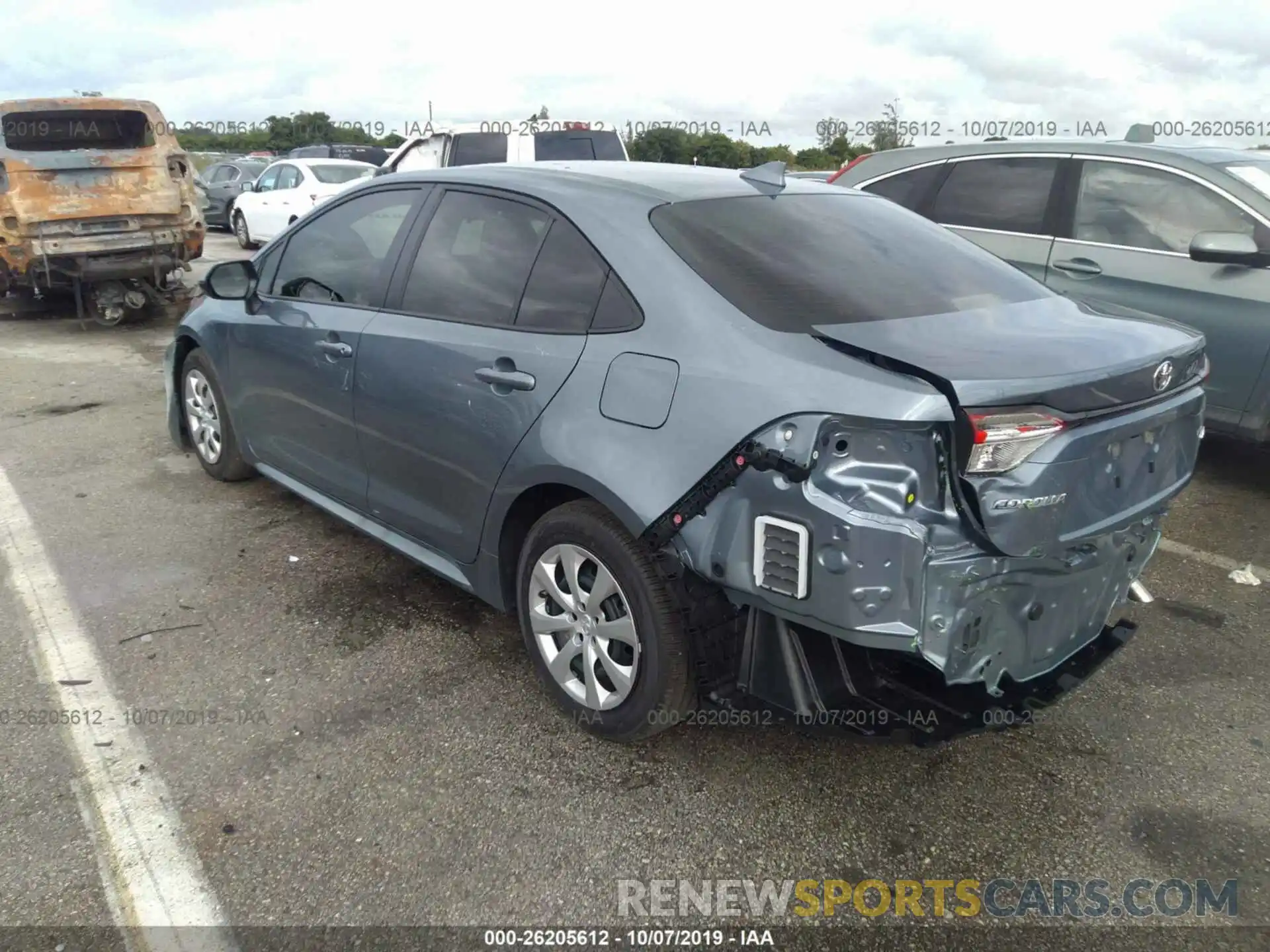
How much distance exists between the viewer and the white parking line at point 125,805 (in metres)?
2.22

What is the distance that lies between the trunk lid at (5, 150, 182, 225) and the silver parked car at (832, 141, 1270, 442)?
24.6ft

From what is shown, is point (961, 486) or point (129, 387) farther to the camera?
point (129, 387)

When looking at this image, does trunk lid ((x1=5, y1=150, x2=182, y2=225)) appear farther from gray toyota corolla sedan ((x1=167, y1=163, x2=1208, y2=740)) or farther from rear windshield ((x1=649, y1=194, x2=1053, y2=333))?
rear windshield ((x1=649, y1=194, x2=1053, y2=333))

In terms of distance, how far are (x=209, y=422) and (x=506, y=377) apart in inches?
105

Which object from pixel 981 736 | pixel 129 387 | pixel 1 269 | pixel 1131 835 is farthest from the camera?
pixel 1 269

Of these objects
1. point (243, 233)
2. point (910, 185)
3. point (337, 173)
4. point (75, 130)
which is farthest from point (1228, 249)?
point (243, 233)

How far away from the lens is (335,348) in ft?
11.8

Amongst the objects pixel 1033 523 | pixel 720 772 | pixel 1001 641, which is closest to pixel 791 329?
pixel 1033 523

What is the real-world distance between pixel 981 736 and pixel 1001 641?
799mm

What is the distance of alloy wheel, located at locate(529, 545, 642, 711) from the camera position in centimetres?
269

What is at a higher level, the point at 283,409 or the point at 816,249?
the point at 816,249

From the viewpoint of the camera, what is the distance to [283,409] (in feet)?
13.3

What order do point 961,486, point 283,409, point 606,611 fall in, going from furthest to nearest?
1. point 283,409
2. point 606,611
3. point 961,486

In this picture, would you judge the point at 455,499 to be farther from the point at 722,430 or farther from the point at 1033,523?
the point at 1033,523
